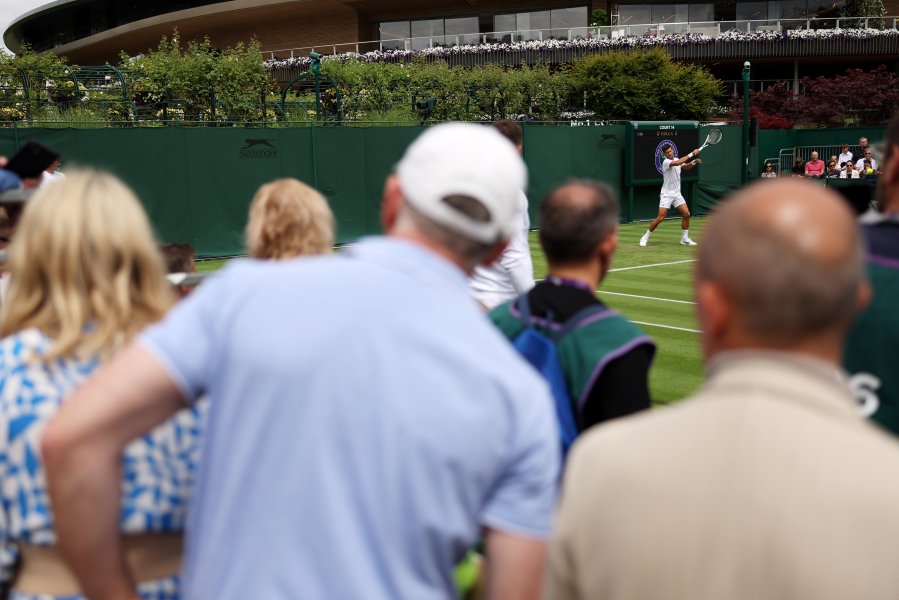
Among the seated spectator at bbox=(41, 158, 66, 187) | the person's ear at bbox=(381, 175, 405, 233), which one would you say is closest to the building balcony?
the seated spectator at bbox=(41, 158, 66, 187)

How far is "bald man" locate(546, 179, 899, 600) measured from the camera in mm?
1384

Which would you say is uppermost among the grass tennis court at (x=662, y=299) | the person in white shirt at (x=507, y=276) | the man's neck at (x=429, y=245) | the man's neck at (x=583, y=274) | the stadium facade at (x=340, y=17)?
the stadium facade at (x=340, y=17)

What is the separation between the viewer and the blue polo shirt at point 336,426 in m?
1.69

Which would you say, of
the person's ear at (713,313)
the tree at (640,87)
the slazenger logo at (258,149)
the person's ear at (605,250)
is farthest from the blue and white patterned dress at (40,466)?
the tree at (640,87)

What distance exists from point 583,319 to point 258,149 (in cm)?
1831

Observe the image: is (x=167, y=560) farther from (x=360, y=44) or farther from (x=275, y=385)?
(x=360, y=44)

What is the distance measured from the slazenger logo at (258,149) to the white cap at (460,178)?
62.7 ft

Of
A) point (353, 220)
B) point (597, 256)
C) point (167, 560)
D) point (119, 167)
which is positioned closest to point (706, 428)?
point (167, 560)

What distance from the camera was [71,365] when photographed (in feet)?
6.98

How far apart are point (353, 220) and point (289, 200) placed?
1814 cm

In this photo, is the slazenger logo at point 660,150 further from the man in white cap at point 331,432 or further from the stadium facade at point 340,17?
the stadium facade at point 340,17

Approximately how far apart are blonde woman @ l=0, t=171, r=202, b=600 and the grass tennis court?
11.6 feet

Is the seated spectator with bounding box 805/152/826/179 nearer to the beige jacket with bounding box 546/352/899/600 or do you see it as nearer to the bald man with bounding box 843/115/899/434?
the bald man with bounding box 843/115/899/434

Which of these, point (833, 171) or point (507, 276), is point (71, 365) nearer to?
point (507, 276)
